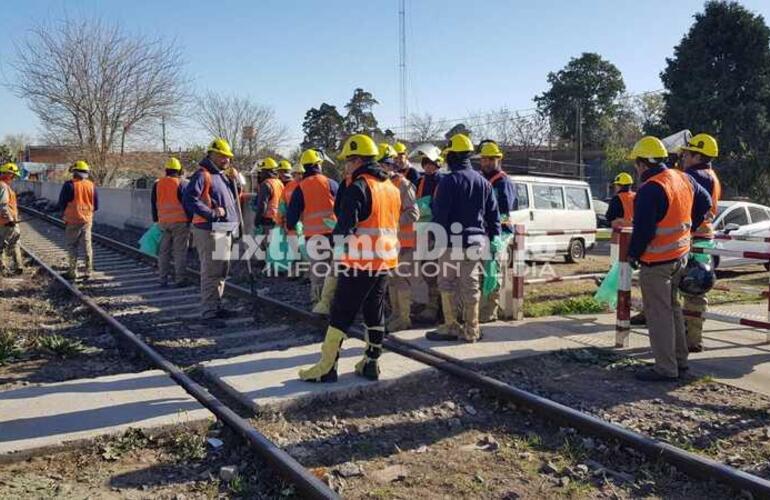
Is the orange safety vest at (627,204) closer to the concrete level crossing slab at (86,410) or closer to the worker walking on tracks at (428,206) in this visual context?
the worker walking on tracks at (428,206)

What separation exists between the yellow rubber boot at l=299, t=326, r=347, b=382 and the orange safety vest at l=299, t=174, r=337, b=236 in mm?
2997

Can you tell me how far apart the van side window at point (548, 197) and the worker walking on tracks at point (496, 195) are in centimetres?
665

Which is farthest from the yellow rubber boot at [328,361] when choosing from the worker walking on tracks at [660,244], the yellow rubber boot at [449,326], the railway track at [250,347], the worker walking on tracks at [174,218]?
the worker walking on tracks at [174,218]

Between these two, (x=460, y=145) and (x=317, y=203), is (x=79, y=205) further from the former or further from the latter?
(x=460, y=145)

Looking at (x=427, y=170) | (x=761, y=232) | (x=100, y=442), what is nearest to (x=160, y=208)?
(x=427, y=170)

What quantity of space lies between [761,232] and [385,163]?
10.9m

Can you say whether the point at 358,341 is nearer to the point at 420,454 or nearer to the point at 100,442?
the point at 420,454

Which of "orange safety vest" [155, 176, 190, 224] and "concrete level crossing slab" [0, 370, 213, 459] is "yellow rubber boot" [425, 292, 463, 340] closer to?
"concrete level crossing slab" [0, 370, 213, 459]

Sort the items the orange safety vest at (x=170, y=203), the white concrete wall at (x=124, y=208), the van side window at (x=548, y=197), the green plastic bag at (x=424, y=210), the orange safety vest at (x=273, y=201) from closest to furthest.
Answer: the green plastic bag at (x=424, y=210)
the orange safety vest at (x=170, y=203)
the orange safety vest at (x=273, y=201)
the van side window at (x=548, y=197)
the white concrete wall at (x=124, y=208)

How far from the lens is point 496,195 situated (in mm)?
7707

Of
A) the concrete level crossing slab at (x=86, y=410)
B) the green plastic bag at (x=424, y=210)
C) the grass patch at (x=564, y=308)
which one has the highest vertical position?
the green plastic bag at (x=424, y=210)

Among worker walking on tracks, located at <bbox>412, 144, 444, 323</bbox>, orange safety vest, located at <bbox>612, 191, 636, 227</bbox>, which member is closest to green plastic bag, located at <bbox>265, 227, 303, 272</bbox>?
worker walking on tracks, located at <bbox>412, 144, 444, 323</bbox>

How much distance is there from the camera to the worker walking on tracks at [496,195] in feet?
25.2

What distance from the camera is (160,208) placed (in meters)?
11.0
